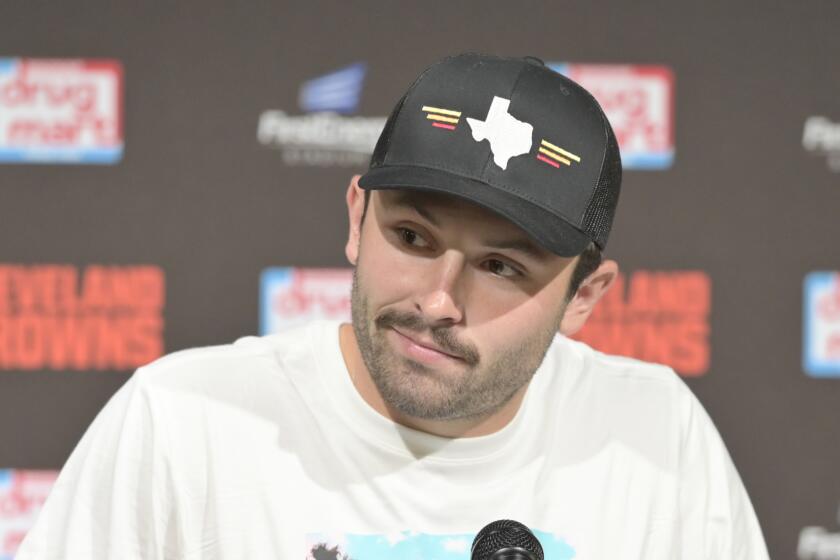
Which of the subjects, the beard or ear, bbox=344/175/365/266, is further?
ear, bbox=344/175/365/266

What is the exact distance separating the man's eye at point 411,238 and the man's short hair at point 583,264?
0.09 meters

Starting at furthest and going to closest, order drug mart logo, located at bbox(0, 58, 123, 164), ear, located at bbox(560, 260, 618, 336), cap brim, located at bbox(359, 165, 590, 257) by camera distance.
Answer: drug mart logo, located at bbox(0, 58, 123, 164)
ear, located at bbox(560, 260, 618, 336)
cap brim, located at bbox(359, 165, 590, 257)

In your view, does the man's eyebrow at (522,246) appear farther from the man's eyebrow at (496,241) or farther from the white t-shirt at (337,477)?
the white t-shirt at (337,477)

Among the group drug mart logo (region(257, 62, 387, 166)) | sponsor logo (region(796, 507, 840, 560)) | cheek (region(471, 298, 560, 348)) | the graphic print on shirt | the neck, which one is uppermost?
drug mart logo (region(257, 62, 387, 166))

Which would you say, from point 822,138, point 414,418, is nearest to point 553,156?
point 414,418

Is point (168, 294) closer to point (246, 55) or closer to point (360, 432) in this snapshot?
point (246, 55)

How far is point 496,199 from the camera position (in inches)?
36.0

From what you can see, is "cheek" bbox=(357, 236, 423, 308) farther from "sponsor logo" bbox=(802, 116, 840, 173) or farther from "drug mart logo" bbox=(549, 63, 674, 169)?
"sponsor logo" bbox=(802, 116, 840, 173)

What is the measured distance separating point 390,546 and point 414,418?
14 cm

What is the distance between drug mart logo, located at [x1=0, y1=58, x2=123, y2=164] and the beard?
1.26 metres

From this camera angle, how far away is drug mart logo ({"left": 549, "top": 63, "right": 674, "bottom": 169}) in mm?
2127

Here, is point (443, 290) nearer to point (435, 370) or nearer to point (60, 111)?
point (435, 370)

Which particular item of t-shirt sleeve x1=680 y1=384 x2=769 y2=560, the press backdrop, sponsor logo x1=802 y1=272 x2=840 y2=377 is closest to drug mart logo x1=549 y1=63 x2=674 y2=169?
the press backdrop

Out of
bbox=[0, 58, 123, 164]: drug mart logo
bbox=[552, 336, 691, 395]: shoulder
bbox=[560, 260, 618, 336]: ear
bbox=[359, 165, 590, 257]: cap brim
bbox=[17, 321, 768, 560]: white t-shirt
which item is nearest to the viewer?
bbox=[359, 165, 590, 257]: cap brim
